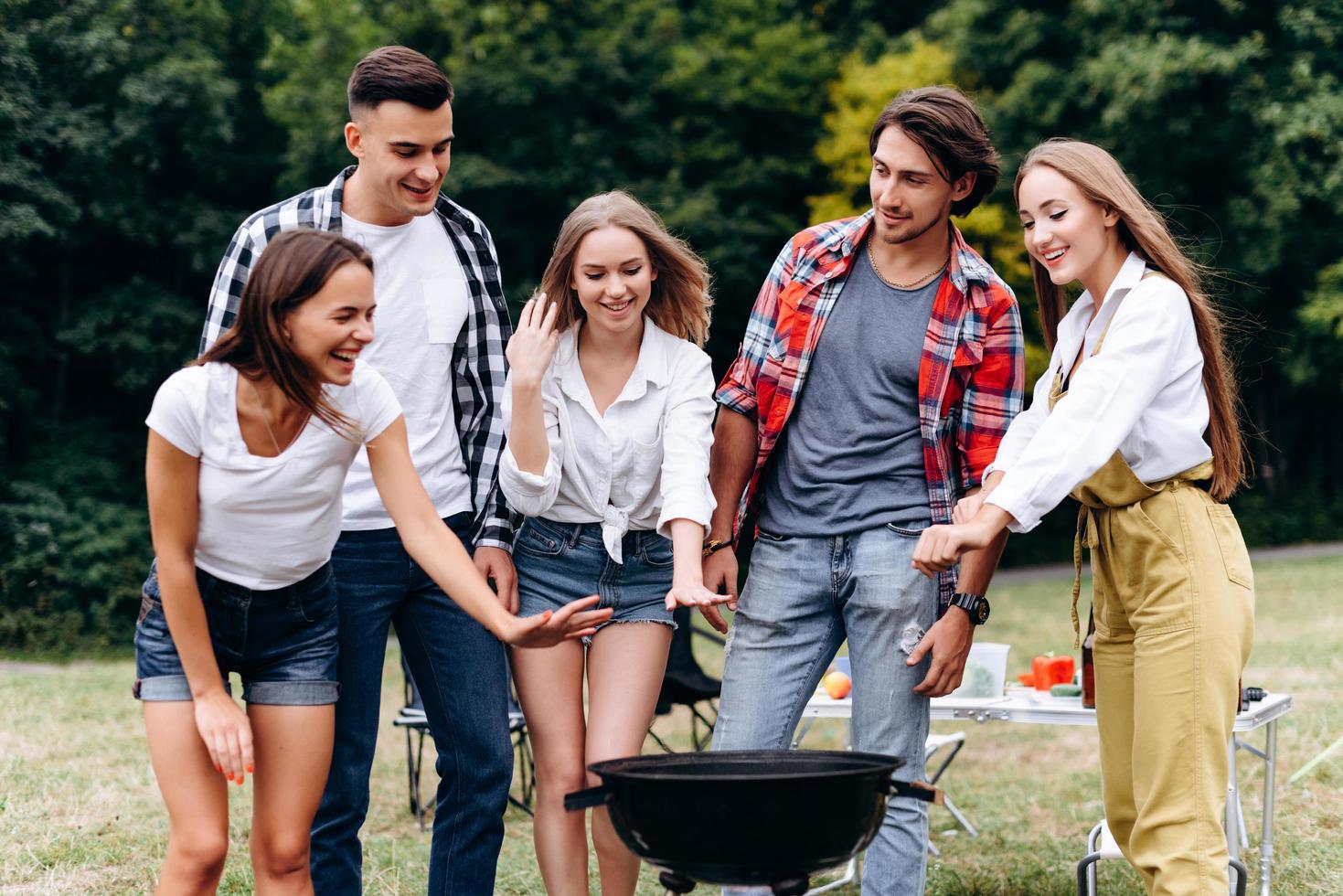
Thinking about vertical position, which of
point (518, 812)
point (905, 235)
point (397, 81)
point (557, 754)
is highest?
point (397, 81)

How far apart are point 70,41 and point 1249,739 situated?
12.8 meters

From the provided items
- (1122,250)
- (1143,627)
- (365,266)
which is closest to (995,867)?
(1143,627)

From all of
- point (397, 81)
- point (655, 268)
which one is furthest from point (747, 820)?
point (397, 81)

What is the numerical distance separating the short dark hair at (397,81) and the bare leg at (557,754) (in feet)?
3.97

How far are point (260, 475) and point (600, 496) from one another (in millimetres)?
754

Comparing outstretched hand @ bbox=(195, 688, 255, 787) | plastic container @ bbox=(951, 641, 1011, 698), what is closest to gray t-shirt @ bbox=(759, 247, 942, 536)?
outstretched hand @ bbox=(195, 688, 255, 787)

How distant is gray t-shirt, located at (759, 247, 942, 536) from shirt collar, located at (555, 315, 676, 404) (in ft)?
1.05

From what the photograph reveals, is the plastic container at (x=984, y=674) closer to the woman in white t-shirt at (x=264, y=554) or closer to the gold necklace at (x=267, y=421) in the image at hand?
the woman in white t-shirt at (x=264, y=554)

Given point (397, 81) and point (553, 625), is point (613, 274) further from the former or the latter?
point (553, 625)

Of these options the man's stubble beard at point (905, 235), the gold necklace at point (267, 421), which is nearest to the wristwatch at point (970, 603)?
the man's stubble beard at point (905, 235)

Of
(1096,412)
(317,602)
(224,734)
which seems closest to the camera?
(224,734)

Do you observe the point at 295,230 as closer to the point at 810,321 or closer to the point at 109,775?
the point at 810,321

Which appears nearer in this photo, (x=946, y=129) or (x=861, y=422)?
(x=946, y=129)

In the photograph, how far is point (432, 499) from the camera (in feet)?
9.77
